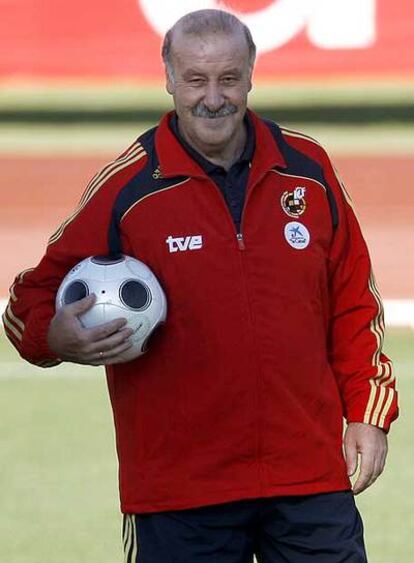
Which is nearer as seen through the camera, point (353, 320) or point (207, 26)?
point (207, 26)

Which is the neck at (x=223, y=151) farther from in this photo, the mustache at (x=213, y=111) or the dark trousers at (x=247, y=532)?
the dark trousers at (x=247, y=532)

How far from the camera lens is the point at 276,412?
158 inches

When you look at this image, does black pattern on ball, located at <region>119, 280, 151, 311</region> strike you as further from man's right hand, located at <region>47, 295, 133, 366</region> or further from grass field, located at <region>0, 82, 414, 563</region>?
grass field, located at <region>0, 82, 414, 563</region>

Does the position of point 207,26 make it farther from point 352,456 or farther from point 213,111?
point 352,456

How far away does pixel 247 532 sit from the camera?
4.08 metres

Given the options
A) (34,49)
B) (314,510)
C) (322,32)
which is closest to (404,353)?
(314,510)

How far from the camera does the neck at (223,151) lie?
4095mm

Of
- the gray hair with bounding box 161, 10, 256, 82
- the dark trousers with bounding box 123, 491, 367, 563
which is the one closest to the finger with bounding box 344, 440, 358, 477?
the dark trousers with bounding box 123, 491, 367, 563

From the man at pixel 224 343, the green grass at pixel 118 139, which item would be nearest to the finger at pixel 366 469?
the man at pixel 224 343

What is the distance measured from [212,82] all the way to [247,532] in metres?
1.16

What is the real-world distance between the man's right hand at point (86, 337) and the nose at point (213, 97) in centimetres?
57

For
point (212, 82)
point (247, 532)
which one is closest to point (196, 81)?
point (212, 82)

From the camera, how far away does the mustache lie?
4.00 meters

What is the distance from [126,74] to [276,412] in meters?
12.4
